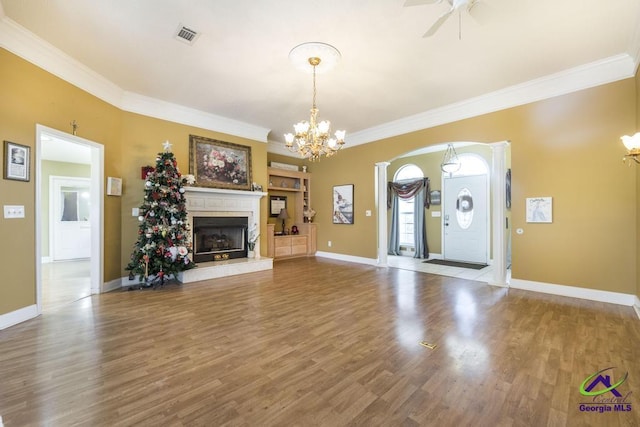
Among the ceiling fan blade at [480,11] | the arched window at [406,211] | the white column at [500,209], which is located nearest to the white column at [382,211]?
the arched window at [406,211]

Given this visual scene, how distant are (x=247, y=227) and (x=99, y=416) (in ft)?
15.1

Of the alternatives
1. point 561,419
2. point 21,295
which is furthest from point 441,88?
point 21,295

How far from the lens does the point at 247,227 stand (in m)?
6.10

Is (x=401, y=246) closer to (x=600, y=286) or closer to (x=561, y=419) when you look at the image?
(x=600, y=286)

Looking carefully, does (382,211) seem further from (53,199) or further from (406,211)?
(53,199)

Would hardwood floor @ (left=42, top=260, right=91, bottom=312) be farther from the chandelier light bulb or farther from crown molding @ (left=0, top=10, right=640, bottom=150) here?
the chandelier light bulb

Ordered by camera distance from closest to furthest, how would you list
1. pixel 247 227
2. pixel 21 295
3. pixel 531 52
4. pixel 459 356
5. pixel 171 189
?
1. pixel 459 356
2. pixel 21 295
3. pixel 531 52
4. pixel 171 189
5. pixel 247 227

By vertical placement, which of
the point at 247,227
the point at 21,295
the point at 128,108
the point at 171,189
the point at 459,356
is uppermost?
the point at 128,108

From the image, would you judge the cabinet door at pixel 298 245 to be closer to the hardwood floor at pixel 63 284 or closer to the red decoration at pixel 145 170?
the red decoration at pixel 145 170

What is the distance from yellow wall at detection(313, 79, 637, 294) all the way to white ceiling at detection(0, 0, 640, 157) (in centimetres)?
50

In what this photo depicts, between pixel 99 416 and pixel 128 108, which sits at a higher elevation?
pixel 128 108

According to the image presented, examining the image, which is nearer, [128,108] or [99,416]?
[99,416]

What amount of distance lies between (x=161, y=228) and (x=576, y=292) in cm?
638

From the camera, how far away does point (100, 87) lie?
4059 millimetres
